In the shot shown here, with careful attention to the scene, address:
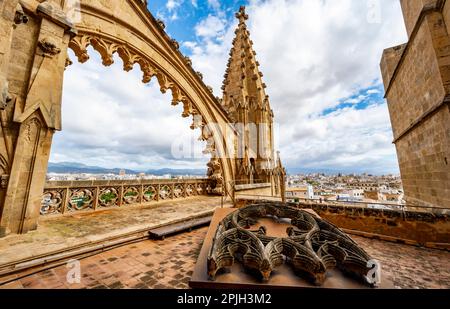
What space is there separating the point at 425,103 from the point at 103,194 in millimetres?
11639

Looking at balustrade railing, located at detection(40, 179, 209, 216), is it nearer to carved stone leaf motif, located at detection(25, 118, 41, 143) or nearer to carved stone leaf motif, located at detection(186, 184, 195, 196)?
carved stone leaf motif, located at detection(186, 184, 195, 196)

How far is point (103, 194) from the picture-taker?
19.0 ft

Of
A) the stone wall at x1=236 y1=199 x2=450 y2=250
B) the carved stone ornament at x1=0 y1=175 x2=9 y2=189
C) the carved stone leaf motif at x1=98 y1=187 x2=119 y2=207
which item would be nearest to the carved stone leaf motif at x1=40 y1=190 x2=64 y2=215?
the carved stone leaf motif at x1=98 y1=187 x2=119 y2=207

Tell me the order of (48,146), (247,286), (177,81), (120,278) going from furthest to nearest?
1. (177,81)
2. (48,146)
3. (120,278)
4. (247,286)

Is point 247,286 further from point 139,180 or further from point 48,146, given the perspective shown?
point 139,180

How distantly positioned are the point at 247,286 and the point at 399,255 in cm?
365

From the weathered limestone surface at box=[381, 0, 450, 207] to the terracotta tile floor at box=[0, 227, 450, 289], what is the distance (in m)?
4.30

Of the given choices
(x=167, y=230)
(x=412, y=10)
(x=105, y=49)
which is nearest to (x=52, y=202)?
(x=167, y=230)

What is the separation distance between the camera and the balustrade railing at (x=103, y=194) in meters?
4.66

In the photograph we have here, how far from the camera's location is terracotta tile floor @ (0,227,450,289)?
6.78 ft

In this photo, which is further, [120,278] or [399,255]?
[399,255]

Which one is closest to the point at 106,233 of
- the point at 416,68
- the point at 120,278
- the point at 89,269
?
the point at 89,269

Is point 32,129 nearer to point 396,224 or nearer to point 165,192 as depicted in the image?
point 165,192
